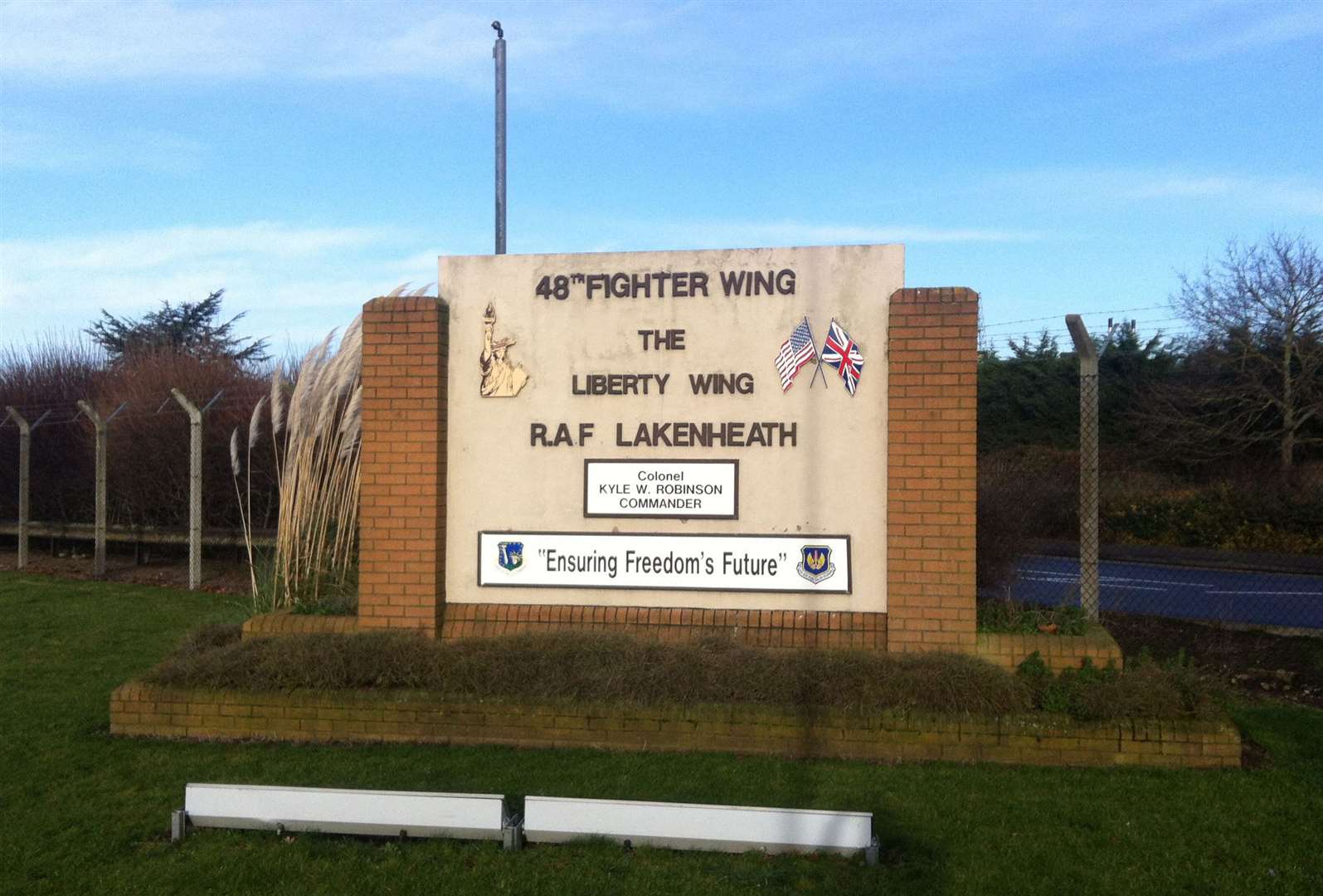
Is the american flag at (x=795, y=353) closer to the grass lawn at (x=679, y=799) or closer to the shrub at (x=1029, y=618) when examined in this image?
the shrub at (x=1029, y=618)

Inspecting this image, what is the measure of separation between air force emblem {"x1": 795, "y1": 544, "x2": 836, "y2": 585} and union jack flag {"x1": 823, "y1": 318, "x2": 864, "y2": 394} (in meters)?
1.00

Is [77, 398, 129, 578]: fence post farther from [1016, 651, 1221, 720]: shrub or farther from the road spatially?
[1016, 651, 1221, 720]: shrub

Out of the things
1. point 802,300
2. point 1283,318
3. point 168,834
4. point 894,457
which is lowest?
point 168,834

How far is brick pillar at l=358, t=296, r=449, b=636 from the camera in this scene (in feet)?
24.5

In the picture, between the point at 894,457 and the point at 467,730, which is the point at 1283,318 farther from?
the point at 467,730

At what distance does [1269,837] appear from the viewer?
5242mm

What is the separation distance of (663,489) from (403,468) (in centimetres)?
171

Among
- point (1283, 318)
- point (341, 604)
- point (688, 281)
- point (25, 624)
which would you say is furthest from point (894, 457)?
point (1283, 318)

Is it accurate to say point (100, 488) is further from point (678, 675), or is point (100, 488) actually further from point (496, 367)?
point (678, 675)

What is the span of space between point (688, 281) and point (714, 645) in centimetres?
232

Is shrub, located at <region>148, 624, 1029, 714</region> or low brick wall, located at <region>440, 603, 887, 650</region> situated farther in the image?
low brick wall, located at <region>440, 603, 887, 650</region>

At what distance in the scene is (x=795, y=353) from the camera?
7.26 meters

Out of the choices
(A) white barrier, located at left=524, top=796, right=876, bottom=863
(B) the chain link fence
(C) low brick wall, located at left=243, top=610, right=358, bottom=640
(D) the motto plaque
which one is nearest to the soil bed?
(B) the chain link fence

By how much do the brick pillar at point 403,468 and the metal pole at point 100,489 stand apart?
10.3 meters
